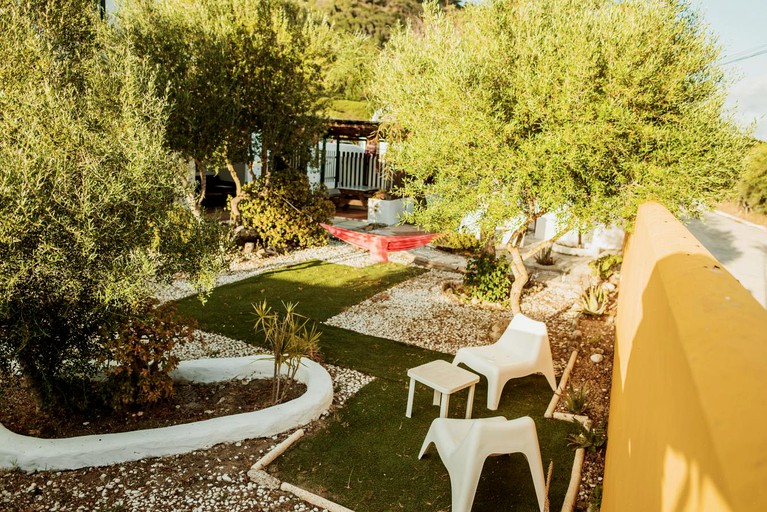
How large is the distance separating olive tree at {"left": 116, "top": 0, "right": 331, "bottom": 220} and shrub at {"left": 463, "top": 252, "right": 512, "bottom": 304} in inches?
198

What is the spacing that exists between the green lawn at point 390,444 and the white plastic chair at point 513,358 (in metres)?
0.26

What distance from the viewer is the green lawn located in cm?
397

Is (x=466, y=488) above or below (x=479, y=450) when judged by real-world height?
below

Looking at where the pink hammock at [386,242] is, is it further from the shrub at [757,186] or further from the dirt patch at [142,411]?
the shrub at [757,186]

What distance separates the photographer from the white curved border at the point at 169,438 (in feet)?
13.1

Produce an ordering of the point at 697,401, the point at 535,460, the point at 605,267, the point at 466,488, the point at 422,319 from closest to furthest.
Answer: the point at 697,401, the point at 466,488, the point at 535,460, the point at 422,319, the point at 605,267

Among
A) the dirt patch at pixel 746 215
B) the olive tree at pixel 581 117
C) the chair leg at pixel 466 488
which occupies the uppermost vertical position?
the olive tree at pixel 581 117

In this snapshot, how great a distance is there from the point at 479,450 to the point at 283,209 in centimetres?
910

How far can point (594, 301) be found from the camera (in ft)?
26.3

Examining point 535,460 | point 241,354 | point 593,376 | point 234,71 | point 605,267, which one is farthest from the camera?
point 234,71

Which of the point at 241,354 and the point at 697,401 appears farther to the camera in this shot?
the point at 241,354

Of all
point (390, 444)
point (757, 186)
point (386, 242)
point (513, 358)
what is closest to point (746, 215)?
point (757, 186)

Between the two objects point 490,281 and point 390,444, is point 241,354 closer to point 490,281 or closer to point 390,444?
point 390,444

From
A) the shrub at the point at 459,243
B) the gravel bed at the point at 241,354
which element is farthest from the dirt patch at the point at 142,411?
the shrub at the point at 459,243
